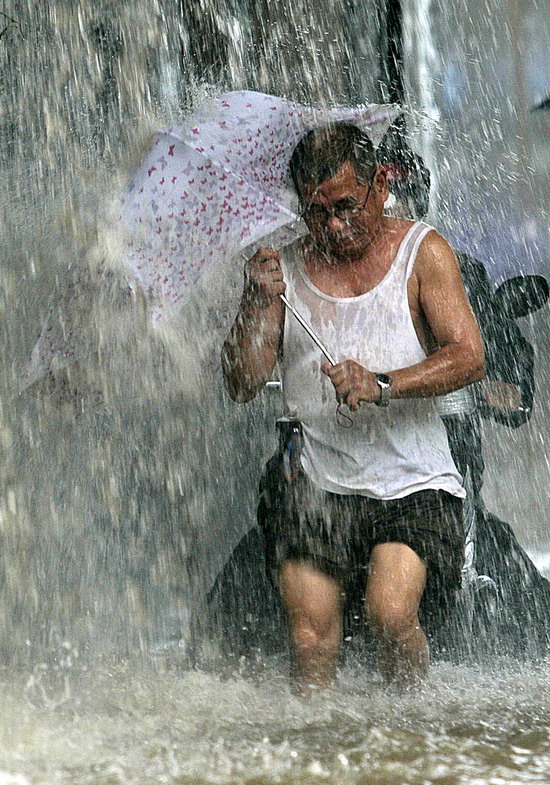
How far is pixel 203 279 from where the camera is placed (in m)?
3.41

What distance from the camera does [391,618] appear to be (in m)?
2.92

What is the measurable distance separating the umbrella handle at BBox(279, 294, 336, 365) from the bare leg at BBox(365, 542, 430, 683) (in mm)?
484

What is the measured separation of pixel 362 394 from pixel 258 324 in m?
0.42

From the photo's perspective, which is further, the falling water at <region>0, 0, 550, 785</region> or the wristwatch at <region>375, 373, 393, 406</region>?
the wristwatch at <region>375, 373, 393, 406</region>

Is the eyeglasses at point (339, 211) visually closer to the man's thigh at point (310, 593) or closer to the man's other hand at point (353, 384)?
the man's other hand at point (353, 384)

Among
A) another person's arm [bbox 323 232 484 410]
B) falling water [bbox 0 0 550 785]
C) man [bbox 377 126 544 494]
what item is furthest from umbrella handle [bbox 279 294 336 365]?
man [bbox 377 126 544 494]

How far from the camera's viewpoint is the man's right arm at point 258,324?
10.3 feet

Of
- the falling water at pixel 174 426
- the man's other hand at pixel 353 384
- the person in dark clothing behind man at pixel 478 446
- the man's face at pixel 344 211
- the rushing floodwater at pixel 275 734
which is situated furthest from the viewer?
the person in dark clothing behind man at pixel 478 446

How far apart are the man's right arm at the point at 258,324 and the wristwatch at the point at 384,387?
1.19ft

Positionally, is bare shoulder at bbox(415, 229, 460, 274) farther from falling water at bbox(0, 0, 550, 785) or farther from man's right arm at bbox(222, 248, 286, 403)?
falling water at bbox(0, 0, 550, 785)

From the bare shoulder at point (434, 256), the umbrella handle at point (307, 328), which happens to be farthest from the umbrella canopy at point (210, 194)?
the bare shoulder at point (434, 256)

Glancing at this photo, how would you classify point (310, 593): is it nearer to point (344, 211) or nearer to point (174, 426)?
point (344, 211)

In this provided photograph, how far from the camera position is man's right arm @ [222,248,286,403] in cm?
315

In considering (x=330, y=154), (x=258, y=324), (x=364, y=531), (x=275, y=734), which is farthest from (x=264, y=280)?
(x=275, y=734)
